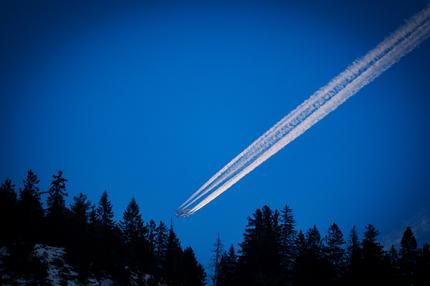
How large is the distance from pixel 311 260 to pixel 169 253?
3131 centimetres

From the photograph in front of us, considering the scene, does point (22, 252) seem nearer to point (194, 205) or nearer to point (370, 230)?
point (194, 205)

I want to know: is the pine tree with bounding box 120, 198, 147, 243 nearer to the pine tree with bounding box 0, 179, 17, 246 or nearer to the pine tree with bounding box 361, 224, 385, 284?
the pine tree with bounding box 0, 179, 17, 246

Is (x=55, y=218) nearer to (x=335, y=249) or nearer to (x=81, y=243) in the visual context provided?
(x=81, y=243)

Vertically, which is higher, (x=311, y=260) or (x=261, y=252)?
(x=261, y=252)

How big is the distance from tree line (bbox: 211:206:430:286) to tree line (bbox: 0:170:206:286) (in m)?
11.5

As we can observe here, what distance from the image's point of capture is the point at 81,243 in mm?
46969

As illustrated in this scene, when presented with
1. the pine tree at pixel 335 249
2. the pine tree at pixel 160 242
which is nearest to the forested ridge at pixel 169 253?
the pine tree at pixel 335 249

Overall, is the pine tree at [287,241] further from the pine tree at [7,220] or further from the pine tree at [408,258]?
the pine tree at [7,220]

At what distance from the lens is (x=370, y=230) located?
45344 mm

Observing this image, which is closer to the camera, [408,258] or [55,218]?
[408,258]

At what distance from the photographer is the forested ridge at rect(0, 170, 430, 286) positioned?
36156 mm

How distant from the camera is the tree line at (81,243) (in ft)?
116

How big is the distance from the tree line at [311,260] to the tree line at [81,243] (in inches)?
453

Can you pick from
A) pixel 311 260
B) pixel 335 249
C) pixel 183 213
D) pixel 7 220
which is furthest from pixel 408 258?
pixel 7 220
